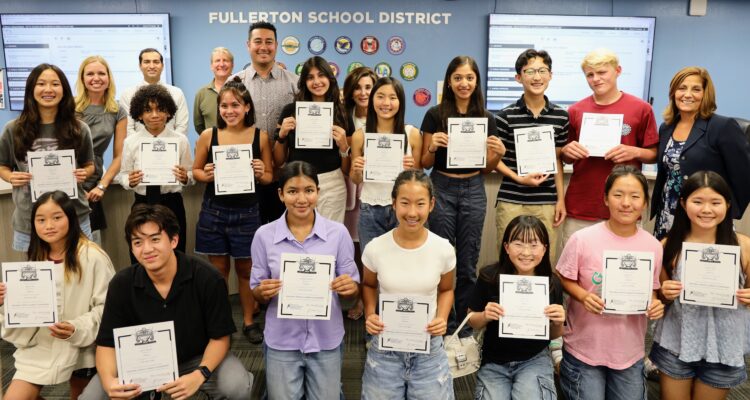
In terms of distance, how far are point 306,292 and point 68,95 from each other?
1869 millimetres

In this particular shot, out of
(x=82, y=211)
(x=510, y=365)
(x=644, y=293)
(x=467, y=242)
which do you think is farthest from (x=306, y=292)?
(x=82, y=211)

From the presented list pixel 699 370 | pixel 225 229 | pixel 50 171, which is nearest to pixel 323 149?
pixel 225 229

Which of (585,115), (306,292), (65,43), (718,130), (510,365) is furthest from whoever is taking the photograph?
(65,43)

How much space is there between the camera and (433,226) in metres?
3.02

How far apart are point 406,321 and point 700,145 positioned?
175cm

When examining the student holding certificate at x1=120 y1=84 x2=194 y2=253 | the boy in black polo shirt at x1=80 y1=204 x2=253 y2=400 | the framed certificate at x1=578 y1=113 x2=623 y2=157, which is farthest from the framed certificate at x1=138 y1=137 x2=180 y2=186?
the framed certificate at x1=578 y1=113 x2=623 y2=157

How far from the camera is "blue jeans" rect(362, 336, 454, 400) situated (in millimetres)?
2293

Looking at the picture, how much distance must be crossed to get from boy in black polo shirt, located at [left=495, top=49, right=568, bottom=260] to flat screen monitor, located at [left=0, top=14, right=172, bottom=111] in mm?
4098

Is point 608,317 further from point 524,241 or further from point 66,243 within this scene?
point 66,243

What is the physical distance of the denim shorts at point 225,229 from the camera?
3.14 metres

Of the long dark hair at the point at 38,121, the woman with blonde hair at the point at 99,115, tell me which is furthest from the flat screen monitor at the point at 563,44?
the long dark hair at the point at 38,121

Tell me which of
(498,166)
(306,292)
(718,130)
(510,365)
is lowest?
(510,365)

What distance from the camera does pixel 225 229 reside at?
3.17m

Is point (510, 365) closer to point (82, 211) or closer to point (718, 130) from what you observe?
point (718, 130)
